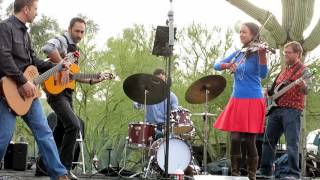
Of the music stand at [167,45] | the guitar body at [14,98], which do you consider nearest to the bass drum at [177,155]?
the music stand at [167,45]

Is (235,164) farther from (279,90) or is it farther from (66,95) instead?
(66,95)

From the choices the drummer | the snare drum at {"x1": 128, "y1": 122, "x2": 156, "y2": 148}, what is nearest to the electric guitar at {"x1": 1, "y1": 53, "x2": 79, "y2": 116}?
the snare drum at {"x1": 128, "y1": 122, "x2": 156, "y2": 148}

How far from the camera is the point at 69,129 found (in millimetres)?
7266

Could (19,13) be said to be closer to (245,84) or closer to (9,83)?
(9,83)

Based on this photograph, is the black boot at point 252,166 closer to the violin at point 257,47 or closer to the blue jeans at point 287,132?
the blue jeans at point 287,132

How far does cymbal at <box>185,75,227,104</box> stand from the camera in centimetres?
955

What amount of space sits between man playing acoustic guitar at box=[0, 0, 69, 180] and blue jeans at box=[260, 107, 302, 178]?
337cm

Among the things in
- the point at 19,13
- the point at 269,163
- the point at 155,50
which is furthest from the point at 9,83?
the point at 269,163

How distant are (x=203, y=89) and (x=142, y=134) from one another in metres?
1.44

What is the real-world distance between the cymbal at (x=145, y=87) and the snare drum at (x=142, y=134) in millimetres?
541

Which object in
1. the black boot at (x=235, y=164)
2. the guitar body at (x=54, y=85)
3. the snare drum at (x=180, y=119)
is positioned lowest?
the black boot at (x=235, y=164)

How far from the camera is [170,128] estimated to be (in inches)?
395

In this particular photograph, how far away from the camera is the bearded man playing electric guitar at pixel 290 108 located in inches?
311

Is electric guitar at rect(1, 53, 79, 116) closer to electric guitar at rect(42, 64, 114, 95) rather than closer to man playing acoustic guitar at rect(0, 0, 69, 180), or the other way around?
man playing acoustic guitar at rect(0, 0, 69, 180)
